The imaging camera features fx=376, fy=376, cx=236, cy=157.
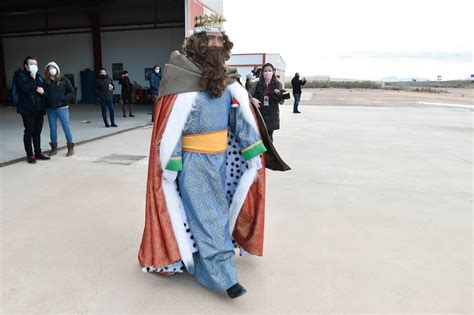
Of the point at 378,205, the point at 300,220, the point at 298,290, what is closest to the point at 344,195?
the point at 378,205

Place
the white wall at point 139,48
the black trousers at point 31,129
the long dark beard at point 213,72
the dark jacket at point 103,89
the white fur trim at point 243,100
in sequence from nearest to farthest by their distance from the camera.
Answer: the long dark beard at point 213,72 < the white fur trim at point 243,100 < the black trousers at point 31,129 < the dark jacket at point 103,89 < the white wall at point 139,48

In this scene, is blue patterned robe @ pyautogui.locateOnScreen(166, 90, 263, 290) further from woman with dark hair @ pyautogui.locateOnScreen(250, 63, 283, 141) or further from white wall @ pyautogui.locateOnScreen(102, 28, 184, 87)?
white wall @ pyautogui.locateOnScreen(102, 28, 184, 87)

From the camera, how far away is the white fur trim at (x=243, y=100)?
2451 mm

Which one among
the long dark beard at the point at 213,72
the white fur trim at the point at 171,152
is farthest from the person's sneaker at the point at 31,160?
the long dark beard at the point at 213,72

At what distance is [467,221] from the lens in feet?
12.2

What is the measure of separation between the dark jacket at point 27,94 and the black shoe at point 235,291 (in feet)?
15.5

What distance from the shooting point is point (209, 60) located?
2.25 m

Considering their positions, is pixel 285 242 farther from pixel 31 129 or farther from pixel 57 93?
pixel 57 93

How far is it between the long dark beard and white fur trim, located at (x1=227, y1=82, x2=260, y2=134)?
0.17 meters

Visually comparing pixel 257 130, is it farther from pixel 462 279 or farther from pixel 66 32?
pixel 66 32

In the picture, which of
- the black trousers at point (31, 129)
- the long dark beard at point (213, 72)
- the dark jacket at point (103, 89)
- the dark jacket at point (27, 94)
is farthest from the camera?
the dark jacket at point (103, 89)

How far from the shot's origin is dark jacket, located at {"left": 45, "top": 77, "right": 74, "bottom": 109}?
5.95 m

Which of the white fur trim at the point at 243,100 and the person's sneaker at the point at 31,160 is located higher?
the white fur trim at the point at 243,100

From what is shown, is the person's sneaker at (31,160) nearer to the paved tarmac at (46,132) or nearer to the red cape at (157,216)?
the paved tarmac at (46,132)
